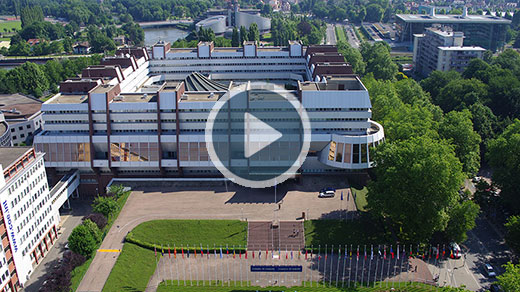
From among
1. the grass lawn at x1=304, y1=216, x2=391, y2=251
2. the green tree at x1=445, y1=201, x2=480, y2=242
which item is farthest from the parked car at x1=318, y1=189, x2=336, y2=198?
the green tree at x1=445, y1=201, x2=480, y2=242

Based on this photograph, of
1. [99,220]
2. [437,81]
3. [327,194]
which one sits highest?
[437,81]

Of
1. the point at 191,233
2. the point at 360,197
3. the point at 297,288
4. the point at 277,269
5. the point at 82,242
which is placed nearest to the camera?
the point at 297,288

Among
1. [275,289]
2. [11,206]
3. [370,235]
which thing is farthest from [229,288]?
[11,206]

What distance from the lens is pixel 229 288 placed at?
56500 mm

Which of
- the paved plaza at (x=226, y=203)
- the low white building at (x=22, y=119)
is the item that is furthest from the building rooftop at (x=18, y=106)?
the paved plaza at (x=226, y=203)

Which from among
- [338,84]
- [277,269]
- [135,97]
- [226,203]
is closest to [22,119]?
[135,97]

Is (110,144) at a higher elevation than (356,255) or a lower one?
higher

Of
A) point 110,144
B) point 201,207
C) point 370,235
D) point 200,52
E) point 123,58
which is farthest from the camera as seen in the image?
point 200,52

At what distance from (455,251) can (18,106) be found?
101m

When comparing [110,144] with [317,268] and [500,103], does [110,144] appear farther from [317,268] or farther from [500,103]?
[500,103]

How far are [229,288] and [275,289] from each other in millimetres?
5759

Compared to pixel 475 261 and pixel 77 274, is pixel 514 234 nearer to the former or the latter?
pixel 475 261

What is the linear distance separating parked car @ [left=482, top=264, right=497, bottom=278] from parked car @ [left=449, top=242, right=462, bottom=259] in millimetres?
3459

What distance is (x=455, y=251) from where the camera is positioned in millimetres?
61719
